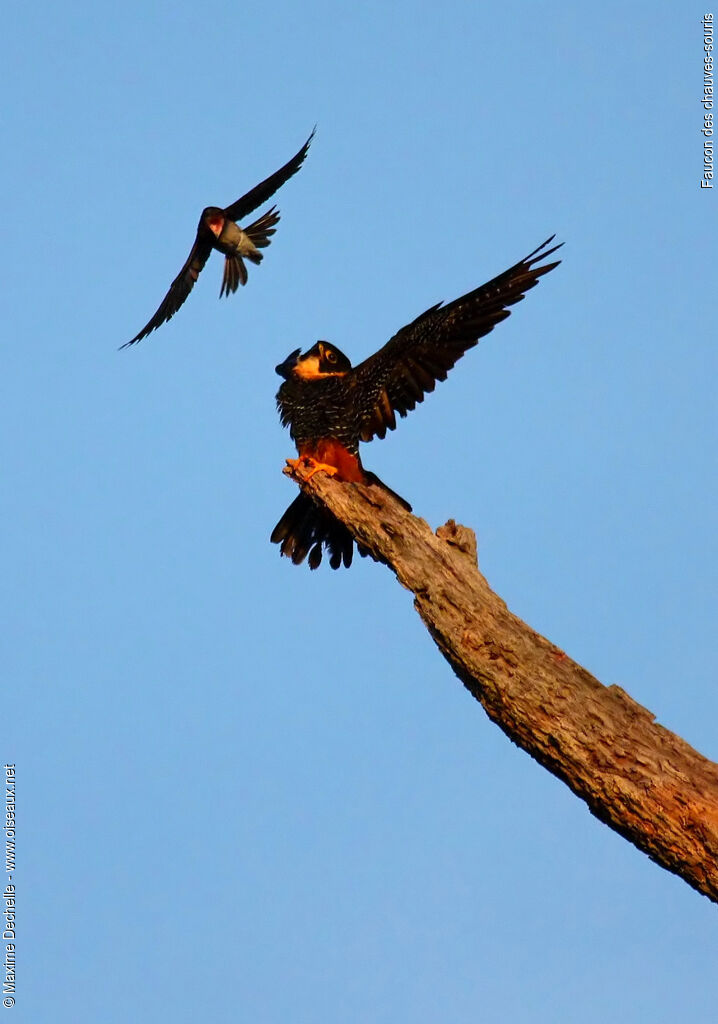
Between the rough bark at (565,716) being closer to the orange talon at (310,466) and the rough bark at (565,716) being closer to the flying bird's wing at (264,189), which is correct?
the orange talon at (310,466)

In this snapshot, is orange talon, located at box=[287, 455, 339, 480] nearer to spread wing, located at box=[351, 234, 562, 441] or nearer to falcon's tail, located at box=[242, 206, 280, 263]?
spread wing, located at box=[351, 234, 562, 441]

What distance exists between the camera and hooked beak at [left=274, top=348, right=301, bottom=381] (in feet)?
25.0

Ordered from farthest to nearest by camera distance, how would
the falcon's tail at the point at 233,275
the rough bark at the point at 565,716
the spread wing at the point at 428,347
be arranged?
the falcon's tail at the point at 233,275 < the spread wing at the point at 428,347 < the rough bark at the point at 565,716

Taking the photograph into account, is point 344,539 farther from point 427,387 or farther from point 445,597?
point 445,597

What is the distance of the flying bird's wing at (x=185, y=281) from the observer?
9.93 metres

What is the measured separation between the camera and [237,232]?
9742mm

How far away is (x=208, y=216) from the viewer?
978cm

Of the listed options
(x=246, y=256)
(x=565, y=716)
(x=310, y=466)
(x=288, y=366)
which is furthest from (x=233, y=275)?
(x=565, y=716)

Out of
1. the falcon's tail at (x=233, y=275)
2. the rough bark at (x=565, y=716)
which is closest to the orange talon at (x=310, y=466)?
the rough bark at (x=565, y=716)

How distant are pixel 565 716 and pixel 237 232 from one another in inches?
233

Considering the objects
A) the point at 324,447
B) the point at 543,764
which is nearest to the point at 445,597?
the point at 543,764

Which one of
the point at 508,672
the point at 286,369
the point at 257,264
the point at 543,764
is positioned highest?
the point at 257,264

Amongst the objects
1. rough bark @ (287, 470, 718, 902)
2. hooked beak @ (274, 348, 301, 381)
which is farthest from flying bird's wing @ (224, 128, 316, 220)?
rough bark @ (287, 470, 718, 902)

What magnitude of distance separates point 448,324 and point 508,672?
2368mm
